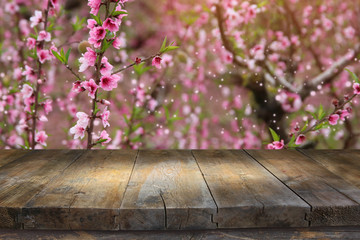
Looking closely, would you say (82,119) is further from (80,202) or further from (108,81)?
(80,202)

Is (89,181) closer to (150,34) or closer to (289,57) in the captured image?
(289,57)

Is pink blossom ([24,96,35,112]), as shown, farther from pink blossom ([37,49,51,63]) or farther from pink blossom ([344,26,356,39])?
pink blossom ([344,26,356,39])

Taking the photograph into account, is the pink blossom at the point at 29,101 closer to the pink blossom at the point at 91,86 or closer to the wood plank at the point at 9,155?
the wood plank at the point at 9,155

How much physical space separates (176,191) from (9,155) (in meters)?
0.71

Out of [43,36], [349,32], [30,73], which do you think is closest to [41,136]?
[30,73]

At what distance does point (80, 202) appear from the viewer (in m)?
0.96

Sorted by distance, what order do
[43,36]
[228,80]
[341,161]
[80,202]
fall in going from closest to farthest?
[80,202], [341,161], [43,36], [228,80]

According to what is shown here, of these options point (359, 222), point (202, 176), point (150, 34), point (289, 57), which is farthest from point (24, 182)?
point (150, 34)

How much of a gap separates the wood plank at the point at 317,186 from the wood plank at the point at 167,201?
245mm

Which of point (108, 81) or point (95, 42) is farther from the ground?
point (95, 42)

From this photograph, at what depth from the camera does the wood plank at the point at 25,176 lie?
94 cm

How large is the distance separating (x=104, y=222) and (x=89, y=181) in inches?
9.2

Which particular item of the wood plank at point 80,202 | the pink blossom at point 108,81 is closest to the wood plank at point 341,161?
the wood plank at point 80,202

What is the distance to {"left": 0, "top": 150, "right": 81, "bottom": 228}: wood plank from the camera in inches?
36.8
